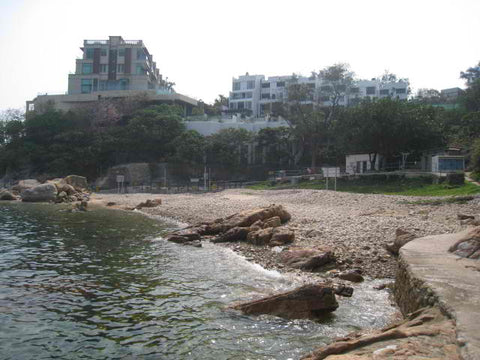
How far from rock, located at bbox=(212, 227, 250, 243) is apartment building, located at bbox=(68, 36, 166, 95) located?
68.2 metres

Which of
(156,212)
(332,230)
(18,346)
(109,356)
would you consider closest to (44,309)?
(18,346)

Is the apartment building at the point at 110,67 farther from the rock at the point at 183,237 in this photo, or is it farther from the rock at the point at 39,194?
the rock at the point at 183,237

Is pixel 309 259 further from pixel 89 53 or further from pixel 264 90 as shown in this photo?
pixel 264 90

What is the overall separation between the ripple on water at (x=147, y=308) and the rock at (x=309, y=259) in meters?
1.02

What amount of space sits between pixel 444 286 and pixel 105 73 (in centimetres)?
8498

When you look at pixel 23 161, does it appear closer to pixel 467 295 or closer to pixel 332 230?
pixel 332 230

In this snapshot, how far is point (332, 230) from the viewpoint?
1866 centimetres

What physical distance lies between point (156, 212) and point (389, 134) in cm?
2689

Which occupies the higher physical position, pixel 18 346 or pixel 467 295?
pixel 467 295

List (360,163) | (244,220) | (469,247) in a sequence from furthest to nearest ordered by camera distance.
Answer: (360,163)
(244,220)
(469,247)

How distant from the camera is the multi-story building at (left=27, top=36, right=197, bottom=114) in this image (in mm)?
81375

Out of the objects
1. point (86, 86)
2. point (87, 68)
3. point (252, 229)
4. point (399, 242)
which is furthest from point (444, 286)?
point (87, 68)

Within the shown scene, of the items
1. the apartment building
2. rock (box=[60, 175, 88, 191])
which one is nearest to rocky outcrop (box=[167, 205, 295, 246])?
rock (box=[60, 175, 88, 191])

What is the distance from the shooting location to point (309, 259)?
1348 centimetres
